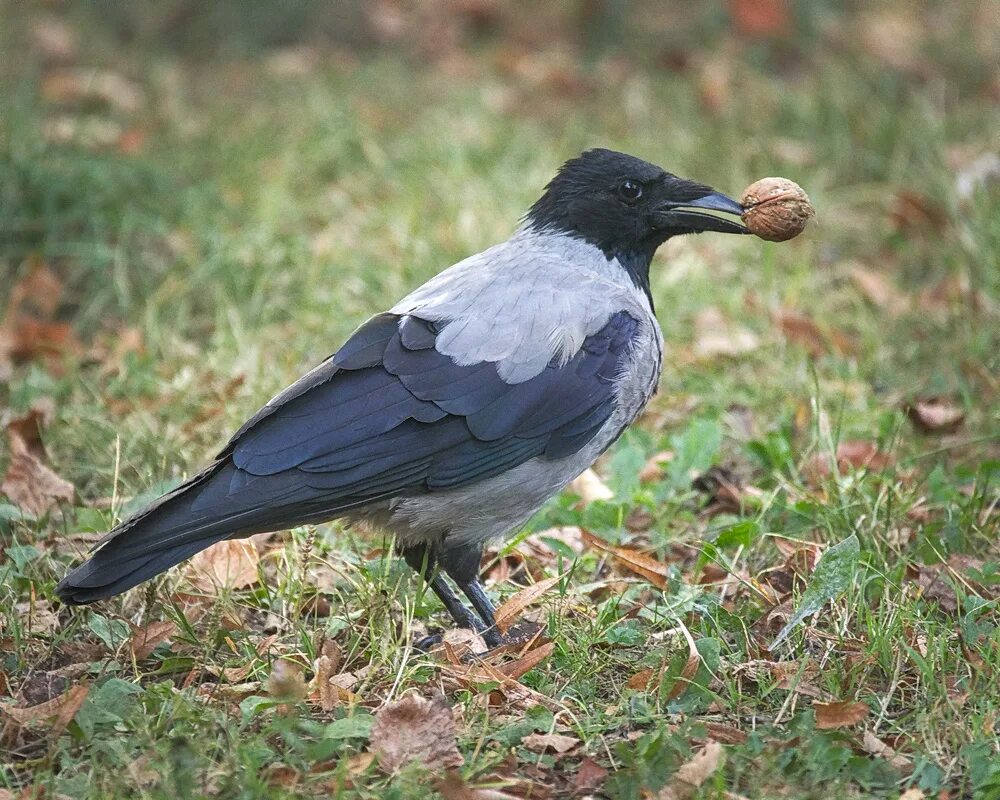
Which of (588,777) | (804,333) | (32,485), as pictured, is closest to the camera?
(588,777)

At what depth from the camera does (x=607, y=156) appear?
4.46m

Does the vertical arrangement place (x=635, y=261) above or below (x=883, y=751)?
above

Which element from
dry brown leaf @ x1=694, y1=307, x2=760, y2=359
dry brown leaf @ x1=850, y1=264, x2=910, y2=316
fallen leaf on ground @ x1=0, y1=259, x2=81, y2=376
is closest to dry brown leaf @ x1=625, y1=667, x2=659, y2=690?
dry brown leaf @ x1=694, y1=307, x2=760, y2=359

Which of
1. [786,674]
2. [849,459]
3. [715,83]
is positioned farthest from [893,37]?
[786,674]

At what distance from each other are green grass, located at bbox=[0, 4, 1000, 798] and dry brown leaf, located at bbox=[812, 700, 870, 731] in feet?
0.08

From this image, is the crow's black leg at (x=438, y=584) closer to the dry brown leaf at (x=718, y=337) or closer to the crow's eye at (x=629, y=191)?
the crow's eye at (x=629, y=191)

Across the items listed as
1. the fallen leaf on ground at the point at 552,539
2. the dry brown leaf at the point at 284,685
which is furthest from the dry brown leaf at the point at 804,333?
the dry brown leaf at the point at 284,685

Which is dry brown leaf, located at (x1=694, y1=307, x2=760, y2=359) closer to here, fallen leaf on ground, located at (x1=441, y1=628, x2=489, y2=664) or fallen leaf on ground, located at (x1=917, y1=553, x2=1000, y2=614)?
fallen leaf on ground, located at (x1=917, y1=553, x2=1000, y2=614)

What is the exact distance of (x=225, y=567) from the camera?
411 cm

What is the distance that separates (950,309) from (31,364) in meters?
3.95

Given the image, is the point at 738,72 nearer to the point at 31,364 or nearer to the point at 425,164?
the point at 425,164

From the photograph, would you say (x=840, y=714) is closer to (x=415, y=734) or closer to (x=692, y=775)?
(x=692, y=775)

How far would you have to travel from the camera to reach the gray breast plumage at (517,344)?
392 cm

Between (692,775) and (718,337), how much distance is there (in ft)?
10.2
